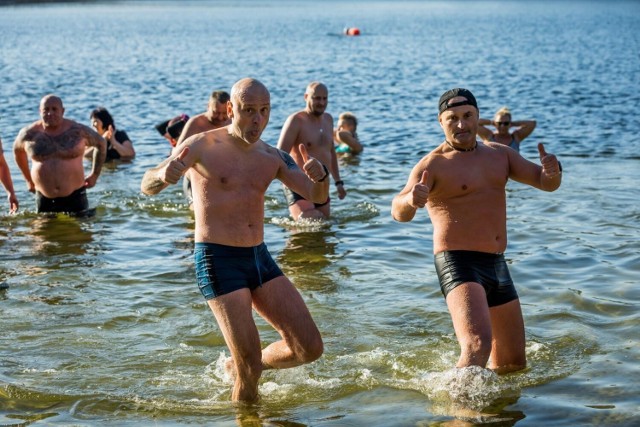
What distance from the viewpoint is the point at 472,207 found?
6.80 m

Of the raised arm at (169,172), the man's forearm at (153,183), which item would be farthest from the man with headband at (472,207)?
the man's forearm at (153,183)

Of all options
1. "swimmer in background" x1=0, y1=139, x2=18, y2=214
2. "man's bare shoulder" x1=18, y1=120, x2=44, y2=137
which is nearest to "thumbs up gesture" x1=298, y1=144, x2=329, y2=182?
"swimmer in background" x1=0, y1=139, x2=18, y2=214

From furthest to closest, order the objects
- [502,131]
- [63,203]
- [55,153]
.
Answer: [502,131] → [63,203] → [55,153]

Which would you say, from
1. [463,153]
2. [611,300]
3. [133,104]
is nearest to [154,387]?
[463,153]

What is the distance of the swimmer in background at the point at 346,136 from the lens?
18.7 m

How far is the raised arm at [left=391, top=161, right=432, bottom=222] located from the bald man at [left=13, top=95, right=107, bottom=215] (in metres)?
6.63

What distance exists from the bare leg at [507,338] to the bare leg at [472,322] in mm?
279

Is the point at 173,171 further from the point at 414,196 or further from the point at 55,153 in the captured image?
the point at 55,153

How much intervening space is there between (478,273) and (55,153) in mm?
7192

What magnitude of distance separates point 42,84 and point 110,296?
2607cm

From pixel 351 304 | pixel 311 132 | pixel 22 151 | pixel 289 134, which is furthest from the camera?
pixel 22 151

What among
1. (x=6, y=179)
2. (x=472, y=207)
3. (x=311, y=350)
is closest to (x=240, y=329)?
(x=311, y=350)

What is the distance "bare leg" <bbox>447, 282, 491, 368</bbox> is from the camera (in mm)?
6438

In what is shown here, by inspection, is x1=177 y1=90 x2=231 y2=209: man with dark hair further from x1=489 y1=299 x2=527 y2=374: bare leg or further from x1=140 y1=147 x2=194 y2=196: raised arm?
x1=489 y1=299 x2=527 y2=374: bare leg
